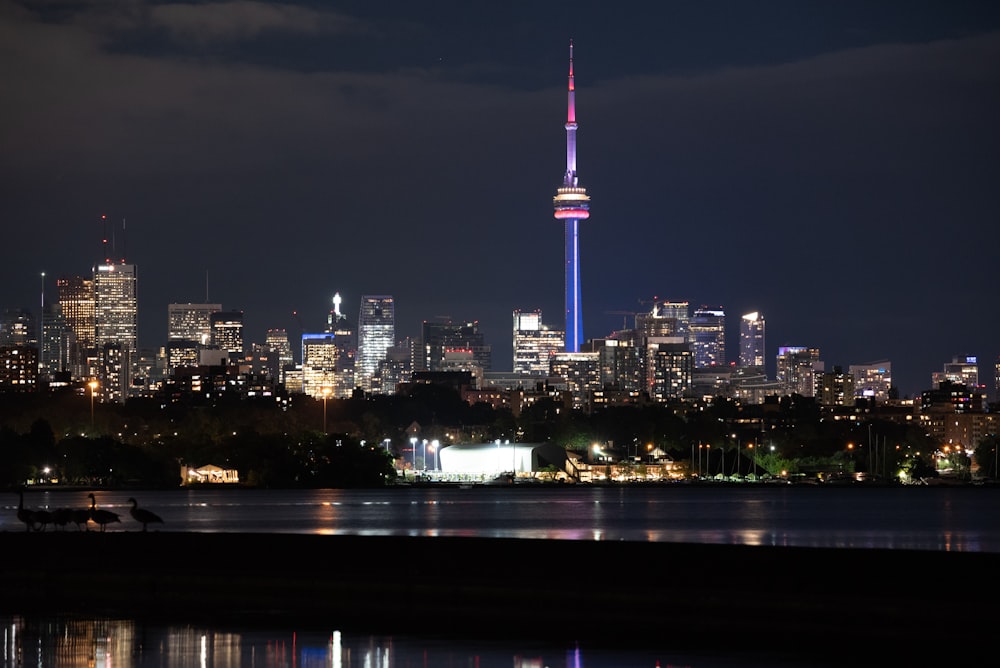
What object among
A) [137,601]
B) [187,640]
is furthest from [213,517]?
[187,640]

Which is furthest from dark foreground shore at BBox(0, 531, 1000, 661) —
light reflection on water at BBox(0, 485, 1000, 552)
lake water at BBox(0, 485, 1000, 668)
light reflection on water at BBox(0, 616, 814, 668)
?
light reflection on water at BBox(0, 485, 1000, 552)

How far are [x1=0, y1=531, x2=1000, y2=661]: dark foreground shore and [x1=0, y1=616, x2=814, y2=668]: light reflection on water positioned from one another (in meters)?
1.24

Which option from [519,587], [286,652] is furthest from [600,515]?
[286,652]

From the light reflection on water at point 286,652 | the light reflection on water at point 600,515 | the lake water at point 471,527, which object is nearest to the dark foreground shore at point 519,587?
the light reflection on water at point 286,652

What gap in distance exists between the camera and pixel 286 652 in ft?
109

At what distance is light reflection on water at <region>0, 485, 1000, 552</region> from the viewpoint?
82250 millimetres

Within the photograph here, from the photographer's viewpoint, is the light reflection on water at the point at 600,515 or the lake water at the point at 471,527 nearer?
the lake water at the point at 471,527

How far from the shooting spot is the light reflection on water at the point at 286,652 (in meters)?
31.5

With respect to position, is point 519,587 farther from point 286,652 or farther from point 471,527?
point 471,527

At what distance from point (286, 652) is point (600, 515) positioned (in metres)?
82.2

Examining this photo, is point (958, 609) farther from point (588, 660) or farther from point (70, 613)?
point (70, 613)

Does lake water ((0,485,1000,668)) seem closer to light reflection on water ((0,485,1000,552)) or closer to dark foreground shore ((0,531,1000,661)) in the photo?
light reflection on water ((0,485,1000,552))

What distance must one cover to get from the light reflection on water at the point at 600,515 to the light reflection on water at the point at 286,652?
95.7 feet

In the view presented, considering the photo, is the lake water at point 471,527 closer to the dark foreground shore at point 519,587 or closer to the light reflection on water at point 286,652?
the light reflection on water at point 286,652
